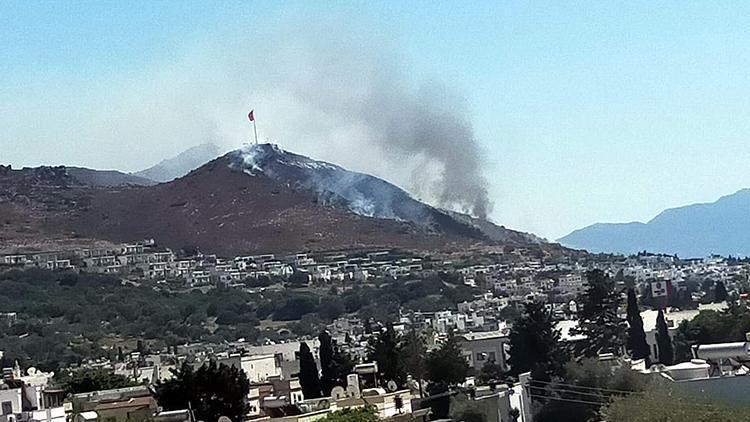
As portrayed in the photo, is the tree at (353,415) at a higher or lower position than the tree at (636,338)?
lower

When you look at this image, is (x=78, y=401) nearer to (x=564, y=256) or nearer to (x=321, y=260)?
(x=321, y=260)

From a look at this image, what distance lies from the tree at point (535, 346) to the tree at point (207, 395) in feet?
56.1

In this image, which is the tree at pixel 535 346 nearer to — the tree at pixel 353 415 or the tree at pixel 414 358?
the tree at pixel 414 358

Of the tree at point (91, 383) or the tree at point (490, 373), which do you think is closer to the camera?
the tree at point (91, 383)

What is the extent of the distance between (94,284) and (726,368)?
12405 centimetres

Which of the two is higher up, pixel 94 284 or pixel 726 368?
pixel 94 284

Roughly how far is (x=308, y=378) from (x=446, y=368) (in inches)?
218

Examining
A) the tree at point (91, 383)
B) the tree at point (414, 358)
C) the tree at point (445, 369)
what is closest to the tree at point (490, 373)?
the tree at point (414, 358)

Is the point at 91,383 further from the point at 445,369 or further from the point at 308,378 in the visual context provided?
the point at 445,369

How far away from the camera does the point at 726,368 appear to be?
158ft

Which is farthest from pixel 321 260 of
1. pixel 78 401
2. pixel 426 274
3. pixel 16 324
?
pixel 78 401

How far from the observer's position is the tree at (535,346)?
56.6 m

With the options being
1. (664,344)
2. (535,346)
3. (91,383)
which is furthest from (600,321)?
(91,383)

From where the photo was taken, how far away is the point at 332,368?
57531 millimetres
